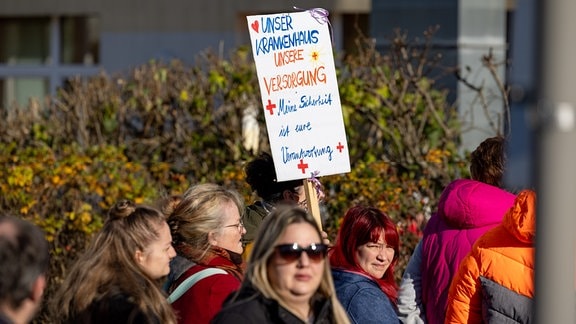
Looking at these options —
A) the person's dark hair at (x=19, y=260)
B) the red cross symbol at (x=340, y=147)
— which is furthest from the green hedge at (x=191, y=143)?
the person's dark hair at (x=19, y=260)

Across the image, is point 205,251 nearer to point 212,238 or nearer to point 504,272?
point 212,238

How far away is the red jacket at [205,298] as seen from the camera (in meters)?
5.06

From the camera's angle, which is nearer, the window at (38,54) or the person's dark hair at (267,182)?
the person's dark hair at (267,182)

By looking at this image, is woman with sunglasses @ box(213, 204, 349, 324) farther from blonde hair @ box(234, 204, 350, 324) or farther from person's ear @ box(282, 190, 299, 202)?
person's ear @ box(282, 190, 299, 202)

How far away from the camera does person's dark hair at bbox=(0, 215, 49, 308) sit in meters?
3.54

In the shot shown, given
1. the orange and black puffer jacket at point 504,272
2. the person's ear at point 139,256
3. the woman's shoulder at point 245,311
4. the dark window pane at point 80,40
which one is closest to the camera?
the woman's shoulder at point 245,311

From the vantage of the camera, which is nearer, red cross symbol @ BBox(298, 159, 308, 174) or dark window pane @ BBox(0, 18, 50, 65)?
red cross symbol @ BBox(298, 159, 308, 174)

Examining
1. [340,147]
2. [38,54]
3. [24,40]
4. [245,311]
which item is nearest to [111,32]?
[38,54]

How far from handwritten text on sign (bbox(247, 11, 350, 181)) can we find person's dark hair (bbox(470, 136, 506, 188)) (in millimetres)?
762

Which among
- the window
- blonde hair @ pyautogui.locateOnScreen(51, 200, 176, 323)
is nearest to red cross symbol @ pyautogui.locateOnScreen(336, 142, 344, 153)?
blonde hair @ pyautogui.locateOnScreen(51, 200, 176, 323)

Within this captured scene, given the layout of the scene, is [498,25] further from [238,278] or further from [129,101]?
[238,278]

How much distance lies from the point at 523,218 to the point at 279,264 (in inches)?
56.3

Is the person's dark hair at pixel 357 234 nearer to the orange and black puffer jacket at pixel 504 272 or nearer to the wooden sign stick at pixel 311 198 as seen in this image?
the wooden sign stick at pixel 311 198

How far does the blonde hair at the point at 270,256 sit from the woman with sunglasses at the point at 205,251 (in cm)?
98
